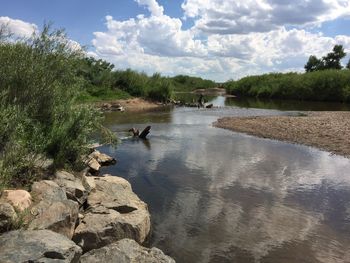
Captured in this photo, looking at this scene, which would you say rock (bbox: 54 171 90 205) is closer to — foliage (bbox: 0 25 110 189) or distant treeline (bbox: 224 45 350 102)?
foliage (bbox: 0 25 110 189)

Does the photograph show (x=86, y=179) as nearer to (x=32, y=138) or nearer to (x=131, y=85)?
(x=32, y=138)

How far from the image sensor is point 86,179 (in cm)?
1498

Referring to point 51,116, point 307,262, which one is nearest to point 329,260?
point 307,262

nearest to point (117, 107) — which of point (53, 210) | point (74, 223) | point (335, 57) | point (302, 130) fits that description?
point (302, 130)

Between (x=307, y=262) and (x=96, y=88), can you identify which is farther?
(x=96, y=88)

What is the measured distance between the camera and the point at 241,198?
663 inches

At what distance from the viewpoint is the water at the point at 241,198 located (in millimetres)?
12234

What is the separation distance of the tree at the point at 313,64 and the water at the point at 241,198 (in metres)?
97.4

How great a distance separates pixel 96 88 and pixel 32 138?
54.2m

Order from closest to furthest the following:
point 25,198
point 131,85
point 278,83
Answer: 1. point 25,198
2. point 131,85
3. point 278,83

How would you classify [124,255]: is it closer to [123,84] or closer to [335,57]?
[123,84]

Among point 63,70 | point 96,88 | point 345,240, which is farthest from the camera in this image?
point 96,88

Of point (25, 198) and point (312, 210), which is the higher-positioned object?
point (25, 198)

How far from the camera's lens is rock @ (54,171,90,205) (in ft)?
41.6
